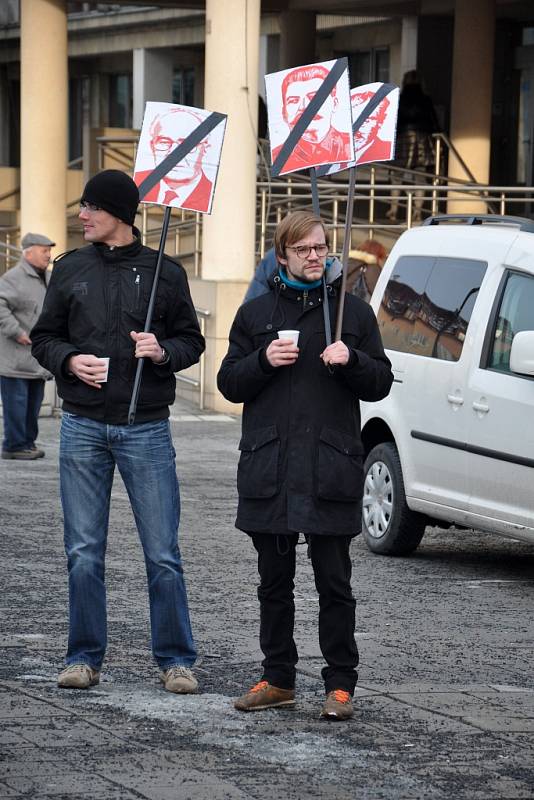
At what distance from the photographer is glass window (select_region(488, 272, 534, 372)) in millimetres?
9438

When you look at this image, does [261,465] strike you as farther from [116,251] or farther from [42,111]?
[42,111]

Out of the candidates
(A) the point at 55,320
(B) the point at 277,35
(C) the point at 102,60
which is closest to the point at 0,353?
(A) the point at 55,320

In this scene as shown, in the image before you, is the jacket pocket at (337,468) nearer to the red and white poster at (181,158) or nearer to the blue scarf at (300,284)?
the blue scarf at (300,284)

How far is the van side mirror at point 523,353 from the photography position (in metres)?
8.94

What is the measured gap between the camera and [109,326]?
6547mm

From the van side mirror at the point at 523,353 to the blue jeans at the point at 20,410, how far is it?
618 centimetres

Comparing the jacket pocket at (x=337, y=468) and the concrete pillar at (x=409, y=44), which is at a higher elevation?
the concrete pillar at (x=409, y=44)

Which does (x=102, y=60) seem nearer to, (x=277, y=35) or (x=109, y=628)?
(x=277, y=35)

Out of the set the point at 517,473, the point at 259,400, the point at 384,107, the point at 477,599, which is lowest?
the point at 477,599

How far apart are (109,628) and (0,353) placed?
6876mm

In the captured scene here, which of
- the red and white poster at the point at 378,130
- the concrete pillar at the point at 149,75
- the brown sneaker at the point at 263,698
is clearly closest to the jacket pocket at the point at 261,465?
the brown sneaker at the point at 263,698

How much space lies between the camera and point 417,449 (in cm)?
1013

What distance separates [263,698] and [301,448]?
89 cm

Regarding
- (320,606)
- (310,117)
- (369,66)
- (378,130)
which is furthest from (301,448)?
(369,66)
